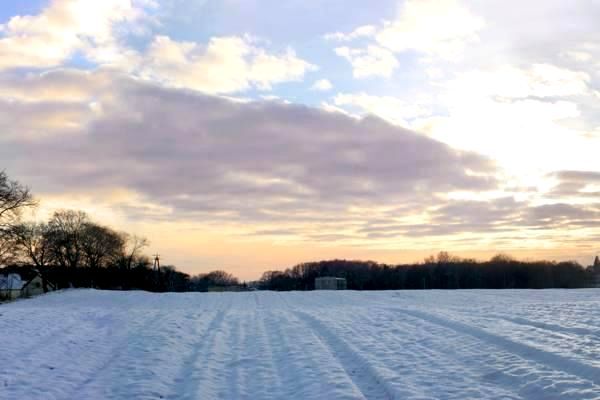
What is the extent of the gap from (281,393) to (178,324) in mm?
10362

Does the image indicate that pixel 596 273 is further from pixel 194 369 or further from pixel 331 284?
pixel 194 369

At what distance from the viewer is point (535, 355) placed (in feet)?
40.7

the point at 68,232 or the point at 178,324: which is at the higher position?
the point at 68,232

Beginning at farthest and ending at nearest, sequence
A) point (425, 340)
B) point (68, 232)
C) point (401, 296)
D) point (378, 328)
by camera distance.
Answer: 1. point (68, 232)
2. point (401, 296)
3. point (378, 328)
4. point (425, 340)

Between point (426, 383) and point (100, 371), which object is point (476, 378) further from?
point (100, 371)

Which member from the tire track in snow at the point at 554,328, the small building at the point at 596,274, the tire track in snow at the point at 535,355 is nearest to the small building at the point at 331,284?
the small building at the point at 596,274

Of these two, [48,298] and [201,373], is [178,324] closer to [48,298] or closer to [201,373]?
[201,373]

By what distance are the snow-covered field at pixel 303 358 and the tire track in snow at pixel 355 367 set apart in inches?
1.0

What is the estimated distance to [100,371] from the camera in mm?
12586

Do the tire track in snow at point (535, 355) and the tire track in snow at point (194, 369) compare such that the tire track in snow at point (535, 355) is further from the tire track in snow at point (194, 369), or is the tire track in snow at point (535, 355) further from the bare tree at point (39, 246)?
the bare tree at point (39, 246)

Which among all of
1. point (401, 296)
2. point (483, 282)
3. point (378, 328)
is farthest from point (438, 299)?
point (483, 282)

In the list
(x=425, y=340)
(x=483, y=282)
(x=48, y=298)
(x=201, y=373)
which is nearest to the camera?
(x=201, y=373)

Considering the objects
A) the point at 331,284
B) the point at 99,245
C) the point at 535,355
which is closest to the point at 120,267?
the point at 99,245

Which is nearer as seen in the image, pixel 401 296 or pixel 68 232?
pixel 401 296
